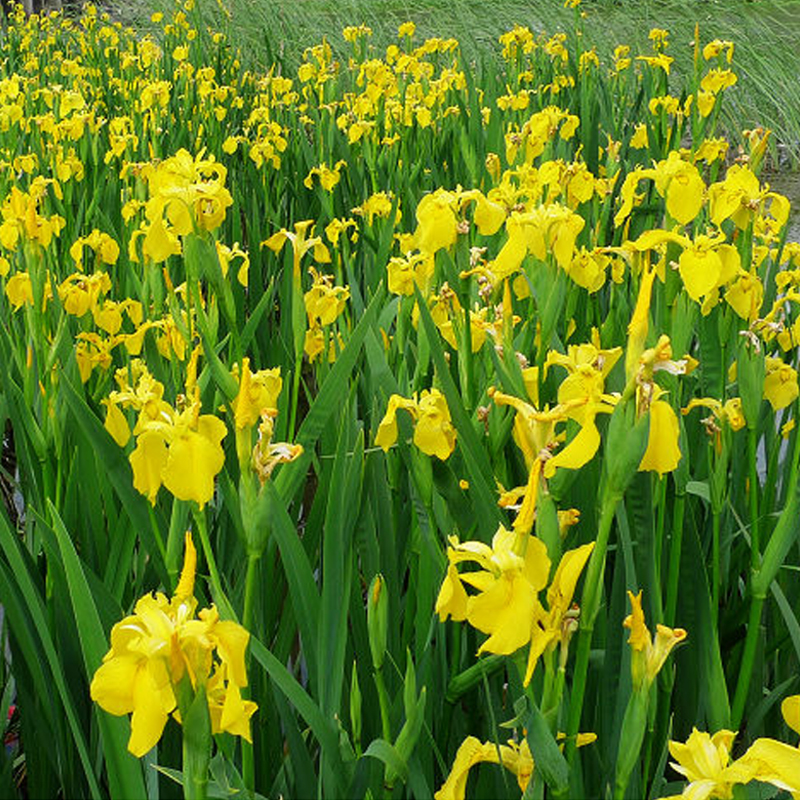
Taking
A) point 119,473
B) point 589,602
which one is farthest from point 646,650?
point 119,473

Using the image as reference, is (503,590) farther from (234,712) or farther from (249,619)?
(249,619)

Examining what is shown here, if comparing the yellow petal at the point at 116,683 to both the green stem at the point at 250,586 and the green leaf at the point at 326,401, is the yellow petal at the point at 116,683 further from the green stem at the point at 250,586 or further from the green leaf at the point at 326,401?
the green leaf at the point at 326,401

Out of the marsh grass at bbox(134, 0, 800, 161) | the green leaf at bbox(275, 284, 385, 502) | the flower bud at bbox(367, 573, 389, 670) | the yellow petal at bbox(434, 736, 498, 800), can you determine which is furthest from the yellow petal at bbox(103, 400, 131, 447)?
the marsh grass at bbox(134, 0, 800, 161)

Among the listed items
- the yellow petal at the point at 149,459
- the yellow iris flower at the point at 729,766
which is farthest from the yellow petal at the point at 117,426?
the yellow iris flower at the point at 729,766

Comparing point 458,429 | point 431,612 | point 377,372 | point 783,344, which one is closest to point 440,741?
point 431,612

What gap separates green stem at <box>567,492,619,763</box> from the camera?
787 millimetres

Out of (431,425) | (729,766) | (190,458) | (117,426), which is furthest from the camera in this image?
(117,426)

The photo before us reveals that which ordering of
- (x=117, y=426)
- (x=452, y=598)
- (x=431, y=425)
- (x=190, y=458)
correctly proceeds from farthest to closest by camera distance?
(x=117, y=426) → (x=431, y=425) → (x=190, y=458) → (x=452, y=598)

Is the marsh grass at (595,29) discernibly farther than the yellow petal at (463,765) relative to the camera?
Yes

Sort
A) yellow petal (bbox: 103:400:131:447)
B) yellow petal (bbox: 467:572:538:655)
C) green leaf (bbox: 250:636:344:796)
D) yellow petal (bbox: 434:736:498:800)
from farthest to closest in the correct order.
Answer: yellow petal (bbox: 103:400:131:447), green leaf (bbox: 250:636:344:796), yellow petal (bbox: 434:736:498:800), yellow petal (bbox: 467:572:538:655)

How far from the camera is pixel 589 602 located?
2.68 ft

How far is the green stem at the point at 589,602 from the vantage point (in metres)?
0.79

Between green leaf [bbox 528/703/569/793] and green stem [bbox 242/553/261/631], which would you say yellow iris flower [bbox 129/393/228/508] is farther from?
green leaf [bbox 528/703/569/793]

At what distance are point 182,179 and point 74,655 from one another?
586mm
